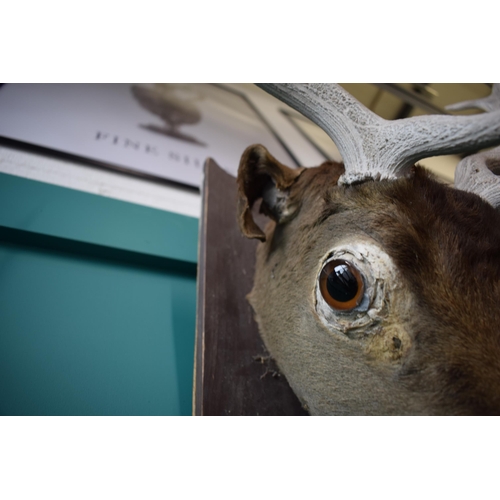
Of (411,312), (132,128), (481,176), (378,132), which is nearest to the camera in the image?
(411,312)

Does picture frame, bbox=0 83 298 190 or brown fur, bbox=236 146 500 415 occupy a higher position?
picture frame, bbox=0 83 298 190

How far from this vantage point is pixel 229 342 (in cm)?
112

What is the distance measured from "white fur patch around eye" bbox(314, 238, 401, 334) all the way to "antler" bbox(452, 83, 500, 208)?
19.8 inches

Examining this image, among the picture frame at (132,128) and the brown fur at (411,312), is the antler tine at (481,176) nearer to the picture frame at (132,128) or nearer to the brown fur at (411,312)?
the brown fur at (411,312)

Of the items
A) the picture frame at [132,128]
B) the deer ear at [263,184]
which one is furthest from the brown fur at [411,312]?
the picture frame at [132,128]

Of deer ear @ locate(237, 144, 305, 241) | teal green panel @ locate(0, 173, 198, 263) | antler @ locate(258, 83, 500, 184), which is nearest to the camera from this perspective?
antler @ locate(258, 83, 500, 184)

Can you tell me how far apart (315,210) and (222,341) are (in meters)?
0.53

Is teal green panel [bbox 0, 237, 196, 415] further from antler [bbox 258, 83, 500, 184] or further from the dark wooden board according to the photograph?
antler [bbox 258, 83, 500, 184]

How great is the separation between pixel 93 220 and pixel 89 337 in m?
0.49

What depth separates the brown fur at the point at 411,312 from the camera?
2.02ft

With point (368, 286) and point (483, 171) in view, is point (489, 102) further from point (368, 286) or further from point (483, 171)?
point (368, 286)

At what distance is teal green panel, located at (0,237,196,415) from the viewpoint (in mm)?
917

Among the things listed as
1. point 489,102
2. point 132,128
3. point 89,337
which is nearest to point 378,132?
point 489,102

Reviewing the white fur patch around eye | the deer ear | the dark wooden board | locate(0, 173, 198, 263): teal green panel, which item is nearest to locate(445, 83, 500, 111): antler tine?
the deer ear
